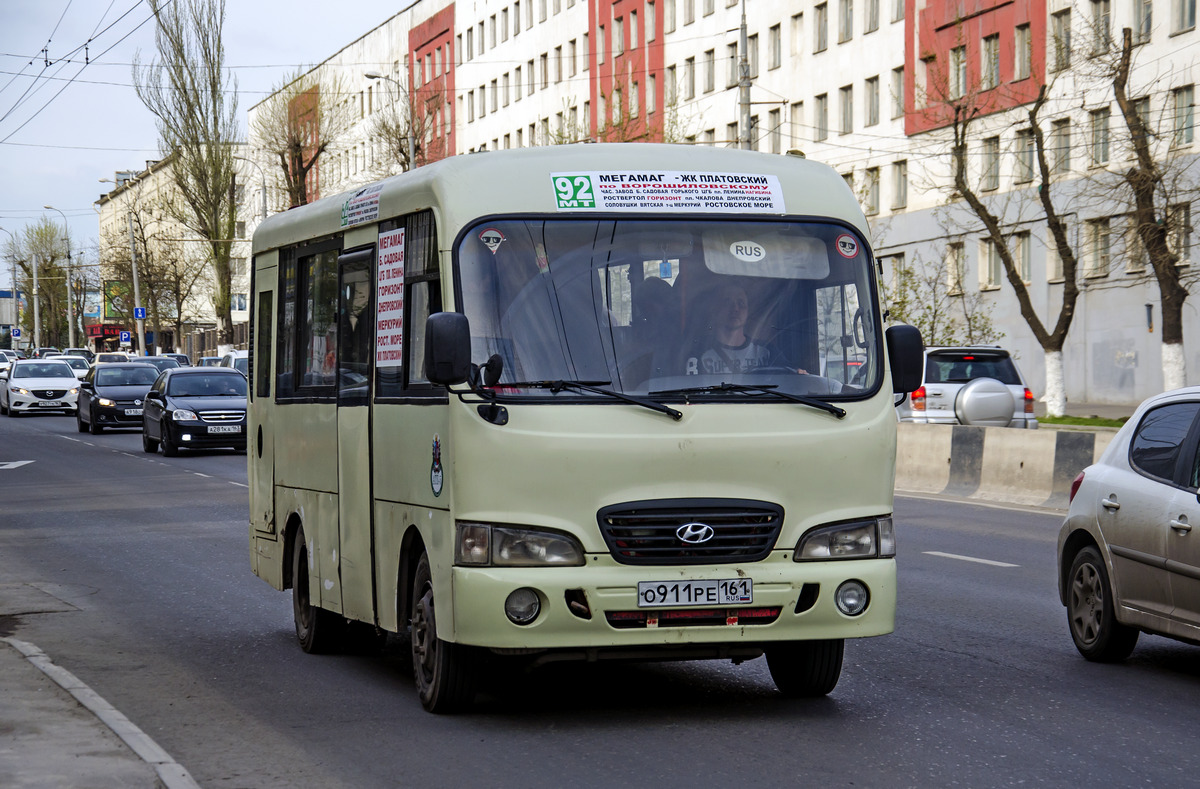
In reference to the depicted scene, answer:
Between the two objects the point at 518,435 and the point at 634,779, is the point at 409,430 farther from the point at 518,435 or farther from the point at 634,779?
the point at 634,779

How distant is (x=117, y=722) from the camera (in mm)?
7188

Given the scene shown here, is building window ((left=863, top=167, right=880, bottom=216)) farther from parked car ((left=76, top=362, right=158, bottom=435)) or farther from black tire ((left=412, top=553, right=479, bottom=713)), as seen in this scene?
black tire ((left=412, top=553, right=479, bottom=713))

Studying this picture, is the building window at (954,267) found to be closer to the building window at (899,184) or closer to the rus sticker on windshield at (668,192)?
the building window at (899,184)

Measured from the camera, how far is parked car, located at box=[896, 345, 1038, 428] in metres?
24.3

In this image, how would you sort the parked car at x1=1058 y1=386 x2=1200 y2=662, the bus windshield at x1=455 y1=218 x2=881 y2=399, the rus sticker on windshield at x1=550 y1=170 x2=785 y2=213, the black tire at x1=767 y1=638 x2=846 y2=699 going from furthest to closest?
the parked car at x1=1058 y1=386 x2=1200 y2=662 → the black tire at x1=767 y1=638 x2=846 y2=699 → the rus sticker on windshield at x1=550 y1=170 x2=785 y2=213 → the bus windshield at x1=455 y1=218 x2=881 y2=399

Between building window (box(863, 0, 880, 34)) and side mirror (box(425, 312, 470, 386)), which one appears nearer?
side mirror (box(425, 312, 470, 386))

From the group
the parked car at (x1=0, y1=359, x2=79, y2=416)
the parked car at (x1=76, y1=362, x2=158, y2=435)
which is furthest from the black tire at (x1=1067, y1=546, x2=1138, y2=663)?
the parked car at (x1=0, y1=359, x2=79, y2=416)

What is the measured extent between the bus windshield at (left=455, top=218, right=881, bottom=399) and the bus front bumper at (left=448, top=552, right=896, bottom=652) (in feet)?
2.37

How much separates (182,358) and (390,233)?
62267 mm

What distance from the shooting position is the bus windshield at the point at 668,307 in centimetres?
729

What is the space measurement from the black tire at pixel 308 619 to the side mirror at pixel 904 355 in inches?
138

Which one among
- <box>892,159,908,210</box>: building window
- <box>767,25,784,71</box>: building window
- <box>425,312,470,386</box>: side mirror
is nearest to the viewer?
<box>425,312,470,386</box>: side mirror

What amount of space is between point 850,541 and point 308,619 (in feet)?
11.8

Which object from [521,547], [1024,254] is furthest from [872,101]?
[521,547]
